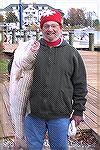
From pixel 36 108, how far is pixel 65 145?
38cm

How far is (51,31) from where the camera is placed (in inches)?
107

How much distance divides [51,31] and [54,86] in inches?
15.5

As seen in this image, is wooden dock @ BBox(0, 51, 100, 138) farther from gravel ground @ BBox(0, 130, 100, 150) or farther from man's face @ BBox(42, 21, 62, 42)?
man's face @ BBox(42, 21, 62, 42)

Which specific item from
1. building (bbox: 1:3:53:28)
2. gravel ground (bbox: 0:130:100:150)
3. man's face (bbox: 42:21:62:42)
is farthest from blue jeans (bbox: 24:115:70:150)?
gravel ground (bbox: 0:130:100:150)

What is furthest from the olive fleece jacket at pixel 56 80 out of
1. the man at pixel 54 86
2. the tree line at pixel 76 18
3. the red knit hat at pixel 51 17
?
the tree line at pixel 76 18

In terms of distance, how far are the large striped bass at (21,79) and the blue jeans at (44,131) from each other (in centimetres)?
7

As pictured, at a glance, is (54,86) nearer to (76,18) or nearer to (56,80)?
(56,80)

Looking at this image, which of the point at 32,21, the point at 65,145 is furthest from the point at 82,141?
the point at 32,21

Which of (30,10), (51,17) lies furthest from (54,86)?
(30,10)

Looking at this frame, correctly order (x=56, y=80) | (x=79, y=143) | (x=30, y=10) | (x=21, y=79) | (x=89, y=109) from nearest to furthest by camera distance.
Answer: (x=21, y=79), (x=56, y=80), (x=30, y=10), (x=79, y=143), (x=89, y=109)

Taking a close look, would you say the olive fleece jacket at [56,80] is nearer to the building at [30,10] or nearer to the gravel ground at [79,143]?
the building at [30,10]

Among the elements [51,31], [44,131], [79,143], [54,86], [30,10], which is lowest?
[79,143]

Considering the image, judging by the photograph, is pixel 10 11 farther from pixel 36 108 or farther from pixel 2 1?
pixel 36 108

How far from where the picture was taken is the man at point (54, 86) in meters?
2.80
